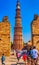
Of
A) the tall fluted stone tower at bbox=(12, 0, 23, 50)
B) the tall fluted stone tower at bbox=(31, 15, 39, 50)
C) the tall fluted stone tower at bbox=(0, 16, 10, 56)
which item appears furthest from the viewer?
the tall fluted stone tower at bbox=(12, 0, 23, 50)

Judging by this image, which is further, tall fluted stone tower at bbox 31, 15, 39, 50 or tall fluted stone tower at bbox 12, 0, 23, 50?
tall fluted stone tower at bbox 12, 0, 23, 50

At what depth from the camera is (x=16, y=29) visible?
6391cm

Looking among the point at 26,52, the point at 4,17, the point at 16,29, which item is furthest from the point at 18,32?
the point at 26,52

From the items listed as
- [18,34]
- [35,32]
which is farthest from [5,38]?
[18,34]

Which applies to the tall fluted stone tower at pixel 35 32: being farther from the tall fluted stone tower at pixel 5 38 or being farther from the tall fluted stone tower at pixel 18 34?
the tall fluted stone tower at pixel 18 34

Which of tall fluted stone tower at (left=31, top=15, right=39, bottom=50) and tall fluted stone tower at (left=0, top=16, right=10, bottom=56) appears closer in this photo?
tall fluted stone tower at (left=0, top=16, right=10, bottom=56)

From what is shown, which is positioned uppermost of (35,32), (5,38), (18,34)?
(35,32)

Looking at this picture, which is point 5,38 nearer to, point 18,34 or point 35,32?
point 35,32

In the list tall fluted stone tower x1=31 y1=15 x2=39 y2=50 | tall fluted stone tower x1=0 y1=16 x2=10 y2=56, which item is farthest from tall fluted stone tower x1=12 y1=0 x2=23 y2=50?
tall fluted stone tower x1=0 y1=16 x2=10 y2=56

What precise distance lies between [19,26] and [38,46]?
4686cm

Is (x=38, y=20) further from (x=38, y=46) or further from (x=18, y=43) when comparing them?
(x=18, y=43)

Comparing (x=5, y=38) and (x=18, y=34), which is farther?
(x=18, y=34)

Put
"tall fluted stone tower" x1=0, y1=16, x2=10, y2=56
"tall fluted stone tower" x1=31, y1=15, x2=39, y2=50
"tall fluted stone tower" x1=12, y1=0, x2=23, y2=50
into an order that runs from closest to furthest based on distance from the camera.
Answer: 1. "tall fluted stone tower" x1=0, y1=16, x2=10, y2=56
2. "tall fluted stone tower" x1=31, y1=15, x2=39, y2=50
3. "tall fluted stone tower" x1=12, y1=0, x2=23, y2=50

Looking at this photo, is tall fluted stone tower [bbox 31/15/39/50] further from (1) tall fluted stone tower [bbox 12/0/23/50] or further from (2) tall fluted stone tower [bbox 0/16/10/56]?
(1) tall fluted stone tower [bbox 12/0/23/50]
